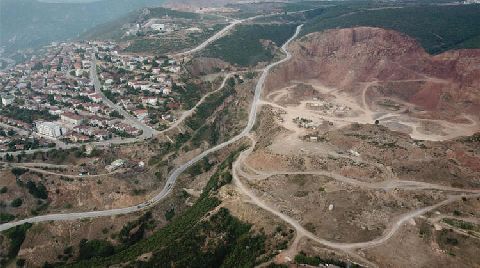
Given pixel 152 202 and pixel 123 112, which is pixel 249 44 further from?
pixel 152 202

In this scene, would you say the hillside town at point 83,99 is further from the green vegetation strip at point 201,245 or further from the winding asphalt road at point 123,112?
the green vegetation strip at point 201,245

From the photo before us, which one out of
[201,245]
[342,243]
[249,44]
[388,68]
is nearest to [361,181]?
[342,243]

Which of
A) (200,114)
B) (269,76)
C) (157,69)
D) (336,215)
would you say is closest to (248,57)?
(269,76)

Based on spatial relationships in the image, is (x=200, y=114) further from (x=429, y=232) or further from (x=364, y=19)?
(x=364, y=19)

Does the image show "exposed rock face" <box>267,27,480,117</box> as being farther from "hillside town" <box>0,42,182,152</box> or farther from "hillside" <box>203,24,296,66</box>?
"hillside town" <box>0,42,182,152</box>

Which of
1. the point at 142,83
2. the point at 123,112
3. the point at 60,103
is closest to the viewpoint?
the point at 123,112

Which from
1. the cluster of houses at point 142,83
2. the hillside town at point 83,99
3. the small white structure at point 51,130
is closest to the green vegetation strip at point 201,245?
the hillside town at point 83,99
